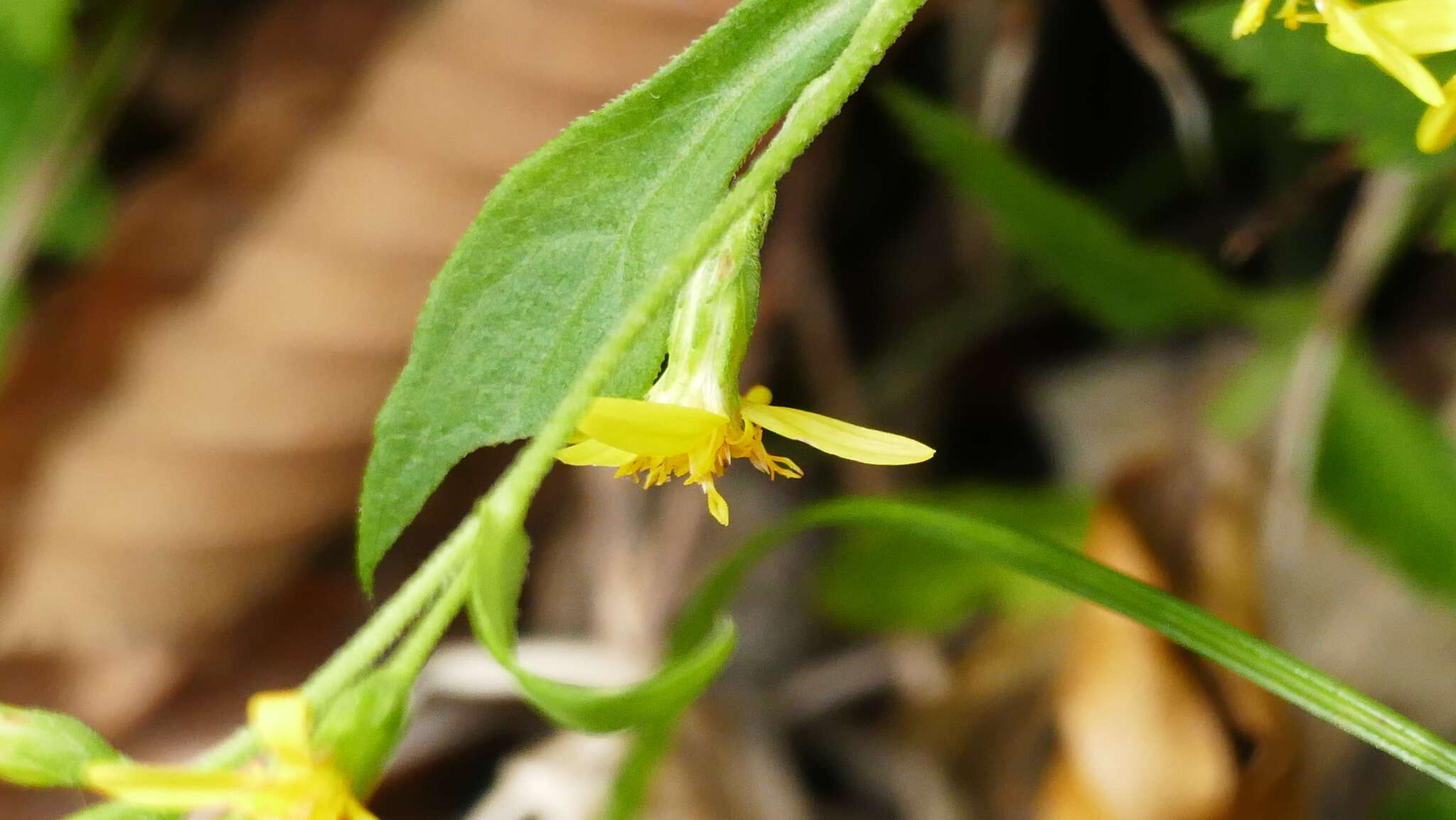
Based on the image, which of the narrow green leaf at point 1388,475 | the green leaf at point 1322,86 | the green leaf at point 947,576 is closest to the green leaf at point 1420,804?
the narrow green leaf at point 1388,475

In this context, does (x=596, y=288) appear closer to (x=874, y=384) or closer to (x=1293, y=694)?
(x=1293, y=694)

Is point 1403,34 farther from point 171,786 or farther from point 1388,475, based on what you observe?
point 1388,475

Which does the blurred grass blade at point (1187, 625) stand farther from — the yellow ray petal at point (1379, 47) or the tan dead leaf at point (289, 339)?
the tan dead leaf at point (289, 339)

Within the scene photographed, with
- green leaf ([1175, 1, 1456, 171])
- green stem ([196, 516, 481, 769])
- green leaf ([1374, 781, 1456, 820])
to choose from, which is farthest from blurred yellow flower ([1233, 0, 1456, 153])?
green leaf ([1374, 781, 1456, 820])

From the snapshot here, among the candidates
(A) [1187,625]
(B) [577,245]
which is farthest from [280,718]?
(A) [1187,625]

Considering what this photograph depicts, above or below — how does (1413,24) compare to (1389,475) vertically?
above

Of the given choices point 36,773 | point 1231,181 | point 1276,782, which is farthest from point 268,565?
point 1231,181

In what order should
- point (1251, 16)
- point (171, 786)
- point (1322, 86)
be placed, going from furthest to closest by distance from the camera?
point (1322, 86)
point (1251, 16)
point (171, 786)
